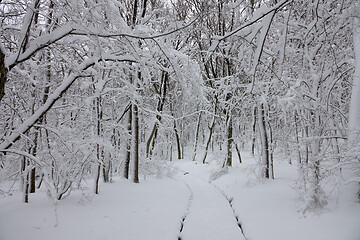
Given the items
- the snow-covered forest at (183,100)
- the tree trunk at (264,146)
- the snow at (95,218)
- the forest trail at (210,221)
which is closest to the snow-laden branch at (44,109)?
the snow-covered forest at (183,100)

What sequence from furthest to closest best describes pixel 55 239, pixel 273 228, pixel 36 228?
1. pixel 273 228
2. pixel 36 228
3. pixel 55 239

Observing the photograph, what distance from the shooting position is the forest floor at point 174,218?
4.56 metres

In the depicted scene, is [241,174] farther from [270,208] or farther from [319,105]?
[319,105]

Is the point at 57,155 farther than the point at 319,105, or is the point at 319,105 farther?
the point at 57,155

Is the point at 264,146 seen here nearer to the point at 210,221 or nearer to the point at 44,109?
the point at 210,221

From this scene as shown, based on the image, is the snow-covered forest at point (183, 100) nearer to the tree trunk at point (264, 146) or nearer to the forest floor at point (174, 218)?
the forest floor at point (174, 218)

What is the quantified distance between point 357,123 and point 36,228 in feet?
24.2

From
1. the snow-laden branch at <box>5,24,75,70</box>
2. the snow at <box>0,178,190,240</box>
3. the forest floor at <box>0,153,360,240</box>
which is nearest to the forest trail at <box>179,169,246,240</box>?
the forest floor at <box>0,153,360,240</box>

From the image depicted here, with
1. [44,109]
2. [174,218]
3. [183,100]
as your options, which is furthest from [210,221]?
[44,109]

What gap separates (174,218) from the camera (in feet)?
20.1

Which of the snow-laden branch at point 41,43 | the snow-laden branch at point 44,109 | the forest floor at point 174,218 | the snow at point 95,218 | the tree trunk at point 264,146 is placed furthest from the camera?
the tree trunk at point 264,146

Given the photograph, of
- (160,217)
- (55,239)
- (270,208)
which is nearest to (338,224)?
(270,208)

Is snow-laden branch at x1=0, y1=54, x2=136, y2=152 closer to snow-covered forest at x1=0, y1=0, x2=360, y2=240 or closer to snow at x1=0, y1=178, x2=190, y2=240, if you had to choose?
snow-covered forest at x1=0, y1=0, x2=360, y2=240

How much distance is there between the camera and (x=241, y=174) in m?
12.0
